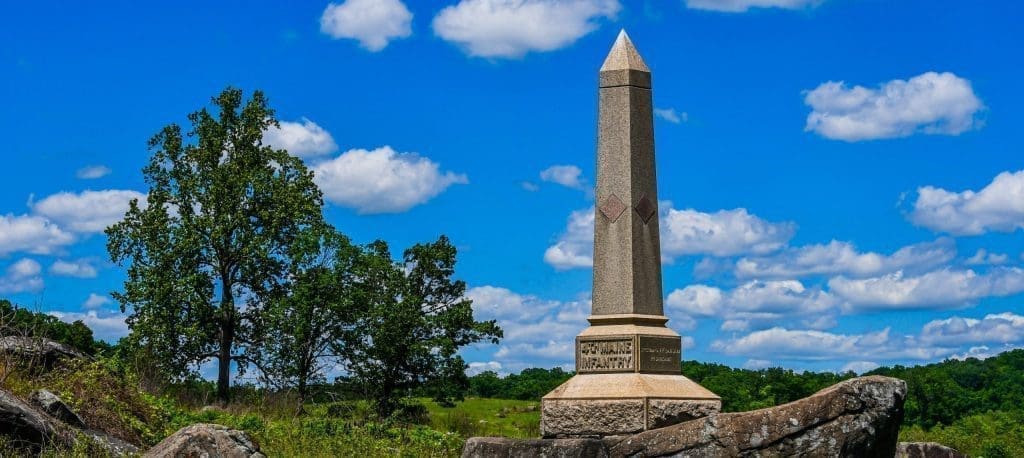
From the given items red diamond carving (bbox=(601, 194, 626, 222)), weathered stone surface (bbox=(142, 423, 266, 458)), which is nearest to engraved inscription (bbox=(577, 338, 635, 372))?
red diamond carving (bbox=(601, 194, 626, 222))

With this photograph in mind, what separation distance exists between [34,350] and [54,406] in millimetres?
3028

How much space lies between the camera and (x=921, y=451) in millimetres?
20359

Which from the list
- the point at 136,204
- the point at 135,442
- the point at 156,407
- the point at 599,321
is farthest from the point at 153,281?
the point at 599,321

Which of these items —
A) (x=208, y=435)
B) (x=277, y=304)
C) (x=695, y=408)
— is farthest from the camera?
(x=277, y=304)

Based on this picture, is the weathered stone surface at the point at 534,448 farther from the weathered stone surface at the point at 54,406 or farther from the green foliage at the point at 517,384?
the green foliage at the point at 517,384

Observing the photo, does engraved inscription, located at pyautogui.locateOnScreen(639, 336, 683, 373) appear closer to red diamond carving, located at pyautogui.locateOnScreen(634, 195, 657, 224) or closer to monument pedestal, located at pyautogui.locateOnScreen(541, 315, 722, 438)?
monument pedestal, located at pyautogui.locateOnScreen(541, 315, 722, 438)

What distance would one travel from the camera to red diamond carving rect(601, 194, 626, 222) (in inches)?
705

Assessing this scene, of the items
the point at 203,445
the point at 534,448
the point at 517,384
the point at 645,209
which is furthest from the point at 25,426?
the point at 517,384

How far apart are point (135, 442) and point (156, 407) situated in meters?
2.60

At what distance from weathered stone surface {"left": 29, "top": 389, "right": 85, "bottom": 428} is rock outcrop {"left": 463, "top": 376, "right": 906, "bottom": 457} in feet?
28.8

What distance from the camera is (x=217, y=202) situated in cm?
3597

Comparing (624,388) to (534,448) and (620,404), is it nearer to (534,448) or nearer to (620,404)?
(620,404)

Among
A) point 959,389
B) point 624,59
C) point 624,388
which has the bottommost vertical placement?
point 624,388

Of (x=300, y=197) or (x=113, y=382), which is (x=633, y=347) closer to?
(x=113, y=382)
